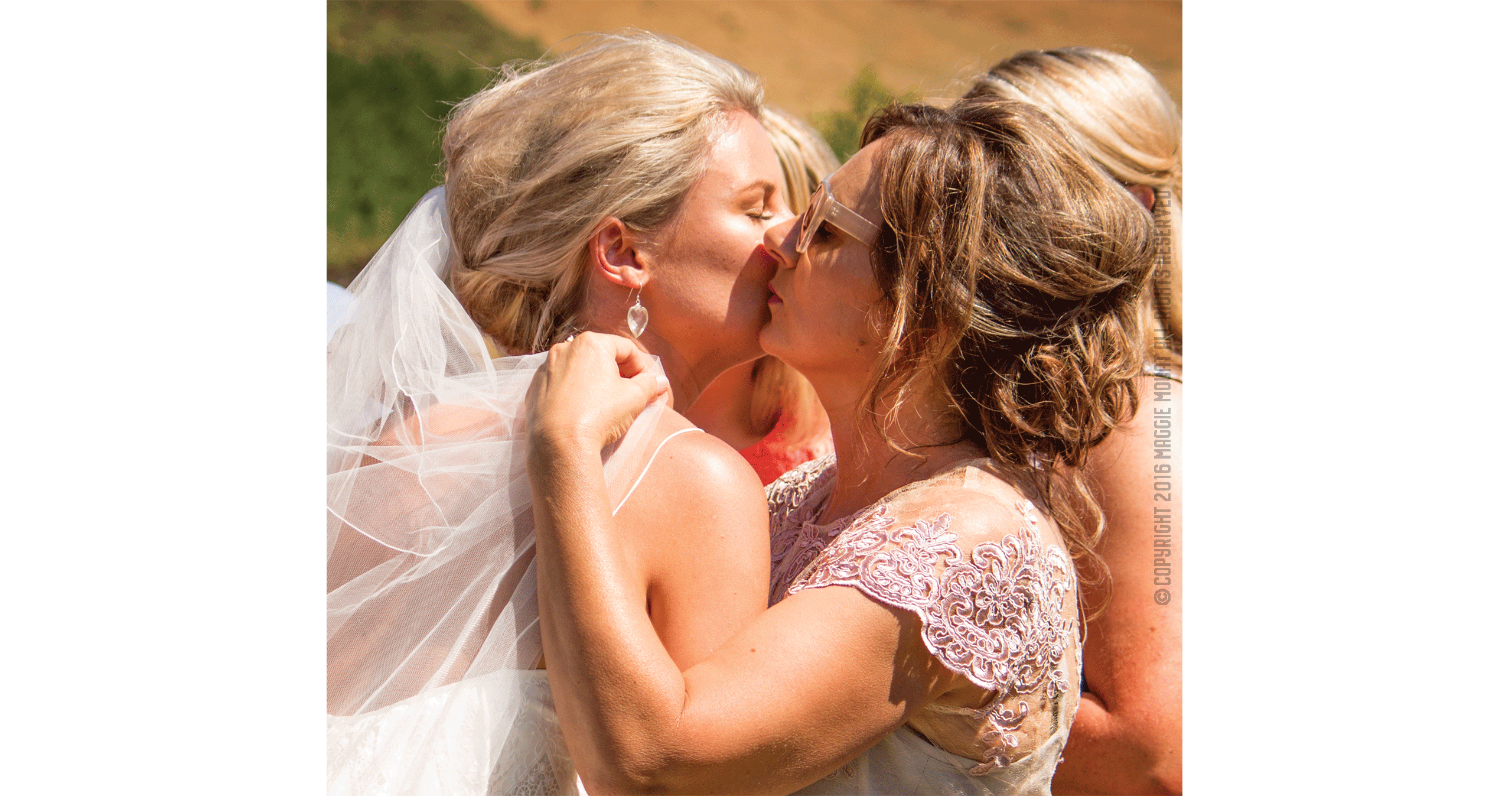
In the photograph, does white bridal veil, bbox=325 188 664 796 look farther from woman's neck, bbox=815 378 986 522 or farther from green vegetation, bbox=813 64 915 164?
green vegetation, bbox=813 64 915 164

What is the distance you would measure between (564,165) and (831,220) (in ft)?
1.97

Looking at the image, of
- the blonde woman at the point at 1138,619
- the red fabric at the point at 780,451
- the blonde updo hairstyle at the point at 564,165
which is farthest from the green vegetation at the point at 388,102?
the blonde woman at the point at 1138,619

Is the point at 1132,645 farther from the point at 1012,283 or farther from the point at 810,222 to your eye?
the point at 810,222

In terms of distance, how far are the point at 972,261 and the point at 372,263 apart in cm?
136

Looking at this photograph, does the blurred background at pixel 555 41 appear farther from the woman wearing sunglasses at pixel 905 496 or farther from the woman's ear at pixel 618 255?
the woman wearing sunglasses at pixel 905 496

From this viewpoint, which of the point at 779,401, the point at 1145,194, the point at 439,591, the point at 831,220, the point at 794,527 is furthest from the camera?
the point at 779,401

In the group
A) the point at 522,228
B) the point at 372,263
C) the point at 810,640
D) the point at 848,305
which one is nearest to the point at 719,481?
the point at 810,640

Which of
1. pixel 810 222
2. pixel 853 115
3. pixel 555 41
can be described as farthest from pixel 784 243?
pixel 853 115

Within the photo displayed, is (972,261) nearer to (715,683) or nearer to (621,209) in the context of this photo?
(621,209)

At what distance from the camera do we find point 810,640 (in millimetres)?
1506

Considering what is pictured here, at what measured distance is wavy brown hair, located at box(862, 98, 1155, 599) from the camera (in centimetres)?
184

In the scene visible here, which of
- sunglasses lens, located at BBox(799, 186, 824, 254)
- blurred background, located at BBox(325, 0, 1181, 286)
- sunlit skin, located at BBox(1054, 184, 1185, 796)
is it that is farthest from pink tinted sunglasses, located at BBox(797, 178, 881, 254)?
blurred background, located at BBox(325, 0, 1181, 286)

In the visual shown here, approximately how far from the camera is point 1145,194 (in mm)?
Result: 2736

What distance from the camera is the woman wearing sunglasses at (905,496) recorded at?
4.83ft
